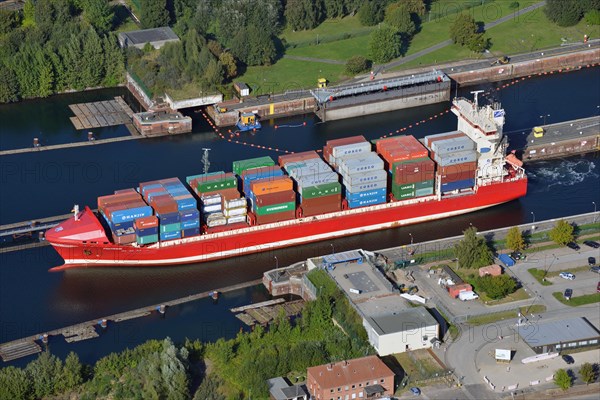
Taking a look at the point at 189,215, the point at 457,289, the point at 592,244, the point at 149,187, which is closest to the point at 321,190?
the point at 189,215

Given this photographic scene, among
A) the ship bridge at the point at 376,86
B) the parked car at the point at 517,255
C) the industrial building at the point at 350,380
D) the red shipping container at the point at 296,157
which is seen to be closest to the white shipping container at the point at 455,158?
the red shipping container at the point at 296,157

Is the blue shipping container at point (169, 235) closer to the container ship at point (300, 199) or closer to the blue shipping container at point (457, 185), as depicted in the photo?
the container ship at point (300, 199)

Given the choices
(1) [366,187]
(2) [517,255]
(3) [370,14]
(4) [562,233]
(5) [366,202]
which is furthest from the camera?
(3) [370,14]

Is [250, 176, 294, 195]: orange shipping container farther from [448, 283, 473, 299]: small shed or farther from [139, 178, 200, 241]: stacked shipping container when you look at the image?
[448, 283, 473, 299]: small shed

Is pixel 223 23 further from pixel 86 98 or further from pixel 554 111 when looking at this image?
pixel 554 111

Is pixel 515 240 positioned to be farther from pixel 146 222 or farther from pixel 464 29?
pixel 464 29
